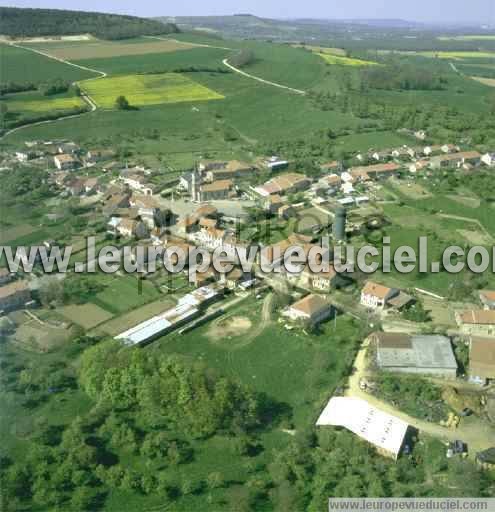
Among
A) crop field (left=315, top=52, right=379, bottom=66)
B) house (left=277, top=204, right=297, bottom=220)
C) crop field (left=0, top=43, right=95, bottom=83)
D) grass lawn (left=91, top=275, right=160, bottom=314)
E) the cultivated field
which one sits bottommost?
grass lawn (left=91, top=275, right=160, bottom=314)

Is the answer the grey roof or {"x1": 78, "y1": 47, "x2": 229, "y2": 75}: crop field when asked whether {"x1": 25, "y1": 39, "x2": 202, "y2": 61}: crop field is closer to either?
{"x1": 78, "y1": 47, "x2": 229, "y2": 75}: crop field

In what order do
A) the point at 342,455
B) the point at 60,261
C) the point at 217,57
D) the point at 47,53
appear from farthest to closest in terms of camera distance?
the point at 217,57, the point at 47,53, the point at 60,261, the point at 342,455

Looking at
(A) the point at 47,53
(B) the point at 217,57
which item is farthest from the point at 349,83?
(A) the point at 47,53

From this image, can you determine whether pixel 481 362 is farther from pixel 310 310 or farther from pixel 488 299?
pixel 310 310

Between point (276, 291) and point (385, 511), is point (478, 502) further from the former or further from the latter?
point (276, 291)

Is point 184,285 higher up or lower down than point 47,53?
lower down

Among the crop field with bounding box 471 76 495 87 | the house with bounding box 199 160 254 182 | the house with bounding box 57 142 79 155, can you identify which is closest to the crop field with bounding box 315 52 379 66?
the crop field with bounding box 471 76 495 87
